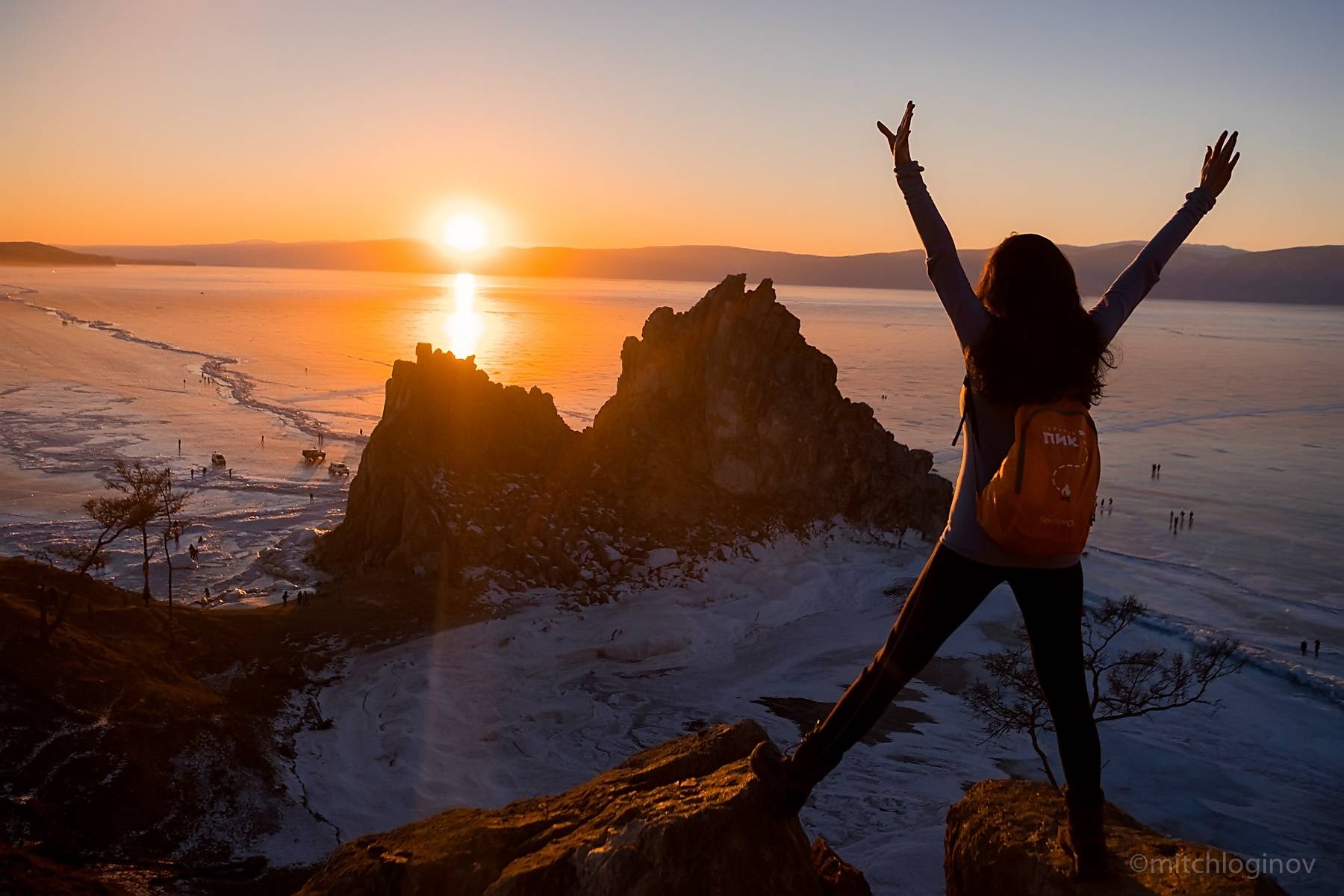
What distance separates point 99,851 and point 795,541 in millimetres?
25429

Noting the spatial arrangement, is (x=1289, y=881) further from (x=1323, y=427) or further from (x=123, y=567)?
(x=1323, y=427)

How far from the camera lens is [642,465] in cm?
3522

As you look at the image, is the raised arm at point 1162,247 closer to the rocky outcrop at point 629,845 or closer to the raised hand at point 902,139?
the raised hand at point 902,139

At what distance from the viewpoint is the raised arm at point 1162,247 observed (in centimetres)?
422

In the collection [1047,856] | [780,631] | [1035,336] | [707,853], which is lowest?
[780,631]

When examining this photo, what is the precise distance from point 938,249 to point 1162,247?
118cm

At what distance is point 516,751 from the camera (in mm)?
21000

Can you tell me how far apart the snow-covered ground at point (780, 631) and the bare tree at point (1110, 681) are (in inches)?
32.0

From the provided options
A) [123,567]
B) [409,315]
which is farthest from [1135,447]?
[409,315]

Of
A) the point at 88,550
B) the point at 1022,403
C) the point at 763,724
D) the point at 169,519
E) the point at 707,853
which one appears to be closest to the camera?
the point at 1022,403

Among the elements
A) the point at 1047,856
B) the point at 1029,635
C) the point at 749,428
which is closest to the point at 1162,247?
the point at 1029,635

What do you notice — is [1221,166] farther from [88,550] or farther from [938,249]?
[88,550]

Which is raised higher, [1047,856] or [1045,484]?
[1045,484]

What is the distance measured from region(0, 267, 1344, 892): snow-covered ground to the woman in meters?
11.0
